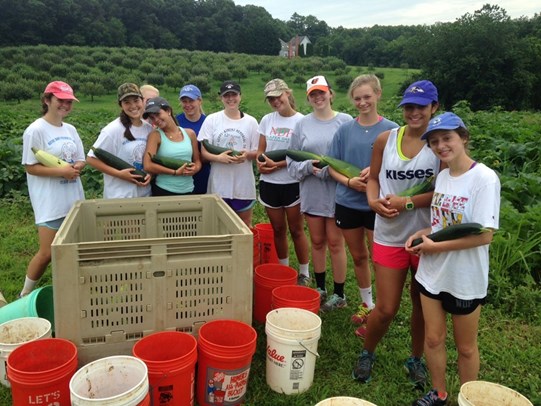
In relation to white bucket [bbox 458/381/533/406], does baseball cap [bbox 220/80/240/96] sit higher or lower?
higher

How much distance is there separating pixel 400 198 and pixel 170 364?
1.98m

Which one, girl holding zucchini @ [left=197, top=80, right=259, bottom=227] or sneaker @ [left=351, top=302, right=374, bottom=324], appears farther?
girl holding zucchini @ [left=197, top=80, right=259, bottom=227]

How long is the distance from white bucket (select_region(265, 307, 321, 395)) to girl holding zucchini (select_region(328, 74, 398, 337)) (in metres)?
1.04

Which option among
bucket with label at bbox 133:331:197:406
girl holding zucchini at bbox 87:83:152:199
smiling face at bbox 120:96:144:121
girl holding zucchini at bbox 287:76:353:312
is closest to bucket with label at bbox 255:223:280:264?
girl holding zucchini at bbox 287:76:353:312

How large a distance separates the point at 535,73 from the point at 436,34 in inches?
471

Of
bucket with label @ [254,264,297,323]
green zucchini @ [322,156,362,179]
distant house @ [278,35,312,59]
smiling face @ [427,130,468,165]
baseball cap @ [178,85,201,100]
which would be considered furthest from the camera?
distant house @ [278,35,312,59]

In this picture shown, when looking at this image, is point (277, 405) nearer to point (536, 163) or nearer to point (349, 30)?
point (536, 163)

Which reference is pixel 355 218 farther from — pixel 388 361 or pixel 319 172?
pixel 388 361

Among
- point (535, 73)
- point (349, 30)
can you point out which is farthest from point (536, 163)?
point (349, 30)

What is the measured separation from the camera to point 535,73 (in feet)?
164

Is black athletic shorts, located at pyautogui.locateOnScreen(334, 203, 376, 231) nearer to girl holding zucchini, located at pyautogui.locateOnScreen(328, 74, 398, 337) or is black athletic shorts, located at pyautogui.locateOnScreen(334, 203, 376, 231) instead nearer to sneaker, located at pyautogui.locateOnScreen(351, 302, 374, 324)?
girl holding zucchini, located at pyautogui.locateOnScreen(328, 74, 398, 337)

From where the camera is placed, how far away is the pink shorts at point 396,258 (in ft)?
11.2

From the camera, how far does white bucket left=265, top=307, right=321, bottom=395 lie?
333 cm

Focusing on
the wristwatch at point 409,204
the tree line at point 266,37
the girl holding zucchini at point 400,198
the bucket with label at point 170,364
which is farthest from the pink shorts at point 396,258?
the tree line at point 266,37
